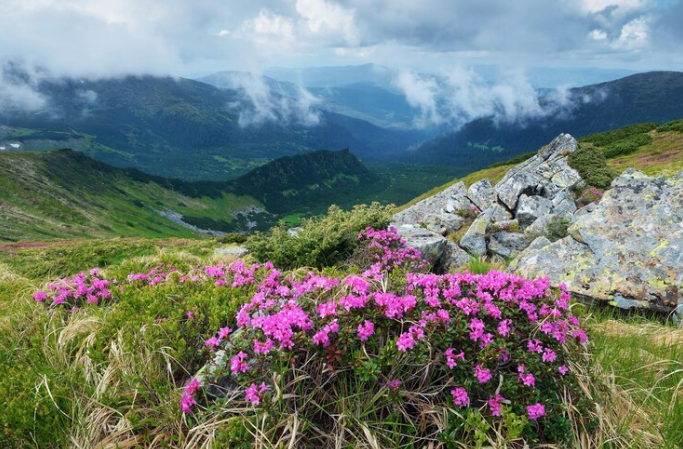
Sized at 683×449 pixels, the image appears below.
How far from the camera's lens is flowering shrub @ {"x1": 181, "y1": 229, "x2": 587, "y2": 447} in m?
3.58

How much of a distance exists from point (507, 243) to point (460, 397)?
13.7 m

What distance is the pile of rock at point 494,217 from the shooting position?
13680mm

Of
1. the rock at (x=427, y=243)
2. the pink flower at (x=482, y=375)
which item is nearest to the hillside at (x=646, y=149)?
the rock at (x=427, y=243)

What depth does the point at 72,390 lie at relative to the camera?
4.16 m

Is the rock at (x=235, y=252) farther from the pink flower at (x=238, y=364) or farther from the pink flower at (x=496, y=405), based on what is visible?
the pink flower at (x=496, y=405)

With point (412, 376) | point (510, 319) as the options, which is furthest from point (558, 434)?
point (412, 376)

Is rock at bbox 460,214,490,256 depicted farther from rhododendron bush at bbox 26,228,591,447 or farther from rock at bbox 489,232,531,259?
rhododendron bush at bbox 26,228,591,447

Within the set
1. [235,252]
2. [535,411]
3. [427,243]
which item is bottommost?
[235,252]

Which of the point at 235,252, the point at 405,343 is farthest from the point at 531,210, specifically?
the point at 405,343

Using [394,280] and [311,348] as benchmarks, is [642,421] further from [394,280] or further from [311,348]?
[311,348]

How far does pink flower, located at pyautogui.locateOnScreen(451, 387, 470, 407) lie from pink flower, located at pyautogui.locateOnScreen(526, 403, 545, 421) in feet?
1.77

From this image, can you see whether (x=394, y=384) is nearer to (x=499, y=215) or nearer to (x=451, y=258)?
(x=451, y=258)

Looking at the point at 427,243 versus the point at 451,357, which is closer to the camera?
the point at 451,357

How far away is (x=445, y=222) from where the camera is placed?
20609 millimetres
